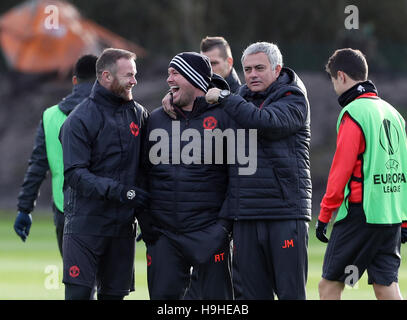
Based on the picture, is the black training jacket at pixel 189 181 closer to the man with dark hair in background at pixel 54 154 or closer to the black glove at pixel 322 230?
the black glove at pixel 322 230

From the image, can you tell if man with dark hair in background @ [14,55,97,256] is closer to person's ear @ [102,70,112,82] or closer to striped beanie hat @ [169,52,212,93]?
person's ear @ [102,70,112,82]

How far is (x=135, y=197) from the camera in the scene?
7332 mm

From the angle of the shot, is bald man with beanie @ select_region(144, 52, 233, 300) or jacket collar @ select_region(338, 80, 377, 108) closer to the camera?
bald man with beanie @ select_region(144, 52, 233, 300)

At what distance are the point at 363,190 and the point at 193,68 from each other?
1701 millimetres

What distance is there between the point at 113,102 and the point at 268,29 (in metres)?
42.5

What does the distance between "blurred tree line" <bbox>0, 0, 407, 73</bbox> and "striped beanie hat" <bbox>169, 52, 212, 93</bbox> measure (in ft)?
115

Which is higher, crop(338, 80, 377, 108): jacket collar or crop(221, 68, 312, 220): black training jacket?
crop(338, 80, 377, 108): jacket collar

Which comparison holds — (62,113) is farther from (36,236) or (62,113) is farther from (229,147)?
(36,236)

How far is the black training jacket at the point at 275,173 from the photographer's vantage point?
7.29 metres

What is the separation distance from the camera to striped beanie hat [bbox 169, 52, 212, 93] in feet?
24.5

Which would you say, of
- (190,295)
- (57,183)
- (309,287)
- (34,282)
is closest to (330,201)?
(190,295)

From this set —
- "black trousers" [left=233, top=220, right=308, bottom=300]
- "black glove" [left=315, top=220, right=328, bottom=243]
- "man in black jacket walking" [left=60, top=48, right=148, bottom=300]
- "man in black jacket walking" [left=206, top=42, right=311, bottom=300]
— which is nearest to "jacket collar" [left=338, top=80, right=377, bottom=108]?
"man in black jacket walking" [left=206, top=42, right=311, bottom=300]

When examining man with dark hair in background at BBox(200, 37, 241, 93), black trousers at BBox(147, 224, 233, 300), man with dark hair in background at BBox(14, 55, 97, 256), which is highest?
man with dark hair in background at BBox(200, 37, 241, 93)

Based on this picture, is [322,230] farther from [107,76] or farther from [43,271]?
[43,271]
